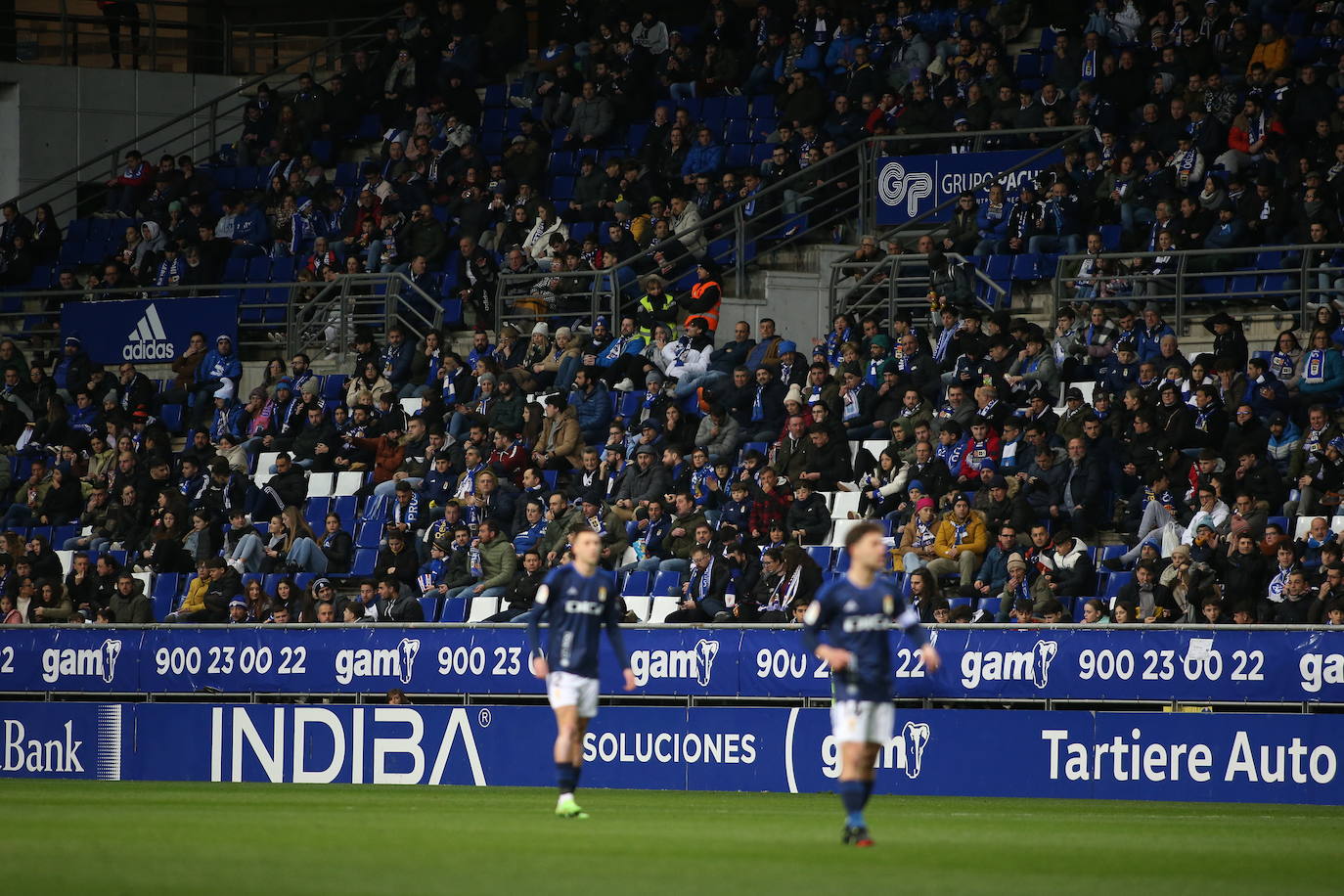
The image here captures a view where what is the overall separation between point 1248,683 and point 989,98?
11744 millimetres

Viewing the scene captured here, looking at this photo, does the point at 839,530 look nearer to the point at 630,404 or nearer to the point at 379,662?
the point at 630,404

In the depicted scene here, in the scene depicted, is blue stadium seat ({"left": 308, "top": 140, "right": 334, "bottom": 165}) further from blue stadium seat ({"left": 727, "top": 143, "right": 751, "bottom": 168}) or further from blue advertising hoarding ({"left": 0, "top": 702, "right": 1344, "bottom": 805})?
blue advertising hoarding ({"left": 0, "top": 702, "right": 1344, "bottom": 805})

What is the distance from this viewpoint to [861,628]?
1083cm

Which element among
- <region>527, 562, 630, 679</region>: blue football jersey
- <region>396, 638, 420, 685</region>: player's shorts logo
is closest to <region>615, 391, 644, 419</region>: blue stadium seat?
<region>396, 638, 420, 685</region>: player's shorts logo

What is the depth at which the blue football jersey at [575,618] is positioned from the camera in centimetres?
1282

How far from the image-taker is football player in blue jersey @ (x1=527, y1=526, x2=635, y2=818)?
41.5 ft

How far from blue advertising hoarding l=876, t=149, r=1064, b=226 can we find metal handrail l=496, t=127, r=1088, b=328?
0.24 m

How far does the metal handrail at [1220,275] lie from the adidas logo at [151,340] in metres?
12.4

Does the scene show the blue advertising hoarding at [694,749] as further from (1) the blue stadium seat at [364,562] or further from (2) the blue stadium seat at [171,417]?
(2) the blue stadium seat at [171,417]

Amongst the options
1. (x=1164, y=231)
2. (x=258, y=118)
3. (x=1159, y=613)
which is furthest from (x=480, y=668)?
(x=258, y=118)

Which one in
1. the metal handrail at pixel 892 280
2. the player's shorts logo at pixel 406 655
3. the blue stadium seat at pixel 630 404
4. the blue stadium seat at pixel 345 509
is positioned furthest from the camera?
the blue stadium seat at pixel 345 509

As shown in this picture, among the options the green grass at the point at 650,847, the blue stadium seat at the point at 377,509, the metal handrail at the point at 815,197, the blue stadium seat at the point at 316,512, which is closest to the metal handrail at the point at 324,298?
the metal handrail at the point at 815,197

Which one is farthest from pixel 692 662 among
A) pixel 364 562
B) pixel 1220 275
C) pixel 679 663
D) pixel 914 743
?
pixel 1220 275

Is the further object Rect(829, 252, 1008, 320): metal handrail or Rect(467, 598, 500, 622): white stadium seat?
Rect(829, 252, 1008, 320): metal handrail
